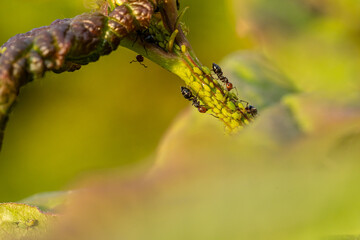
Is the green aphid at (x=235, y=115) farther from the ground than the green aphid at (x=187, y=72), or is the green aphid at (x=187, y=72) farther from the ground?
the green aphid at (x=187, y=72)

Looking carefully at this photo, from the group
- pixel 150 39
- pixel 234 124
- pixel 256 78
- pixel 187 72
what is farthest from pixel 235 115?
pixel 256 78

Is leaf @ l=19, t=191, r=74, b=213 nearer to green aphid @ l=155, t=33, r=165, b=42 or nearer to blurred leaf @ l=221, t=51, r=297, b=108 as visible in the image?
green aphid @ l=155, t=33, r=165, b=42

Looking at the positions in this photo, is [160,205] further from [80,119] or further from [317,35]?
[80,119]

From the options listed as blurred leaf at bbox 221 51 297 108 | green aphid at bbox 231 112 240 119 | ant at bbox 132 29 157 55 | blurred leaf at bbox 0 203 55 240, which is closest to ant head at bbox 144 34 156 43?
ant at bbox 132 29 157 55

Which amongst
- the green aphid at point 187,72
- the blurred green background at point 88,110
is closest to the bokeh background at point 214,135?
the blurred green background at point 88,110

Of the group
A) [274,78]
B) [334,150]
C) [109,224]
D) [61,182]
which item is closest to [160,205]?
[109,224]

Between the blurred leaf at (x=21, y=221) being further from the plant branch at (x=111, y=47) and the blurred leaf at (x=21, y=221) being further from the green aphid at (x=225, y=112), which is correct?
the green aphid at (x=225, y=112)

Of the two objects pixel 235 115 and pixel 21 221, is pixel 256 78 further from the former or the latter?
pixel 21 221
